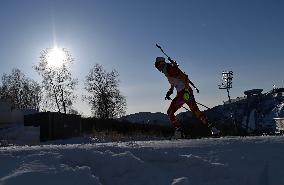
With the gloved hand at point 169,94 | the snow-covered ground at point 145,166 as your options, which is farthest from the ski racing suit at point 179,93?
the snow-covered ground at point 145,166

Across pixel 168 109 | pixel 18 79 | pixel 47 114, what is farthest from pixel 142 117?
pixel 168 109

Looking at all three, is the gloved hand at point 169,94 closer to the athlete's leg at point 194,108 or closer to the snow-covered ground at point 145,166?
the athlete's leg at point 194,108

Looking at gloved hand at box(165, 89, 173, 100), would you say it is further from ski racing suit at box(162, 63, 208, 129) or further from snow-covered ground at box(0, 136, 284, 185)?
snow-covered ground at box(0, 136, 284, 185)

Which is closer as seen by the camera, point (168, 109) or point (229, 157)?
point (229, 157)

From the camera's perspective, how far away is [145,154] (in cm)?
510

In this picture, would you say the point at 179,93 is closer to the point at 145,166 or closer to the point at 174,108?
the point at 174,108

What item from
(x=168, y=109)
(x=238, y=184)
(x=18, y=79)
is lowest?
(x=238, y=184)

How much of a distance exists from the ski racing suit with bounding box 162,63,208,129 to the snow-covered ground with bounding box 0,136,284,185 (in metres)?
6.00

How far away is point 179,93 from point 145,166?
701 cm

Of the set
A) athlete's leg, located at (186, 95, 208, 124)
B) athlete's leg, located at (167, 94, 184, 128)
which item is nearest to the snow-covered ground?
athlete's leg, located at (167, 94, 184, 128)

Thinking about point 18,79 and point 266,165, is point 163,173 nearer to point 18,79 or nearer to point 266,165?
point 266,165

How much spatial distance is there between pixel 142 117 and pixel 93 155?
84.3m

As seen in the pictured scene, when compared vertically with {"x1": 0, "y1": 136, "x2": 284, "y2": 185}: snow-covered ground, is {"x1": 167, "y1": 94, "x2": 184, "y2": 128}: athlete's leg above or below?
above

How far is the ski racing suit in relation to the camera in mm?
11492
